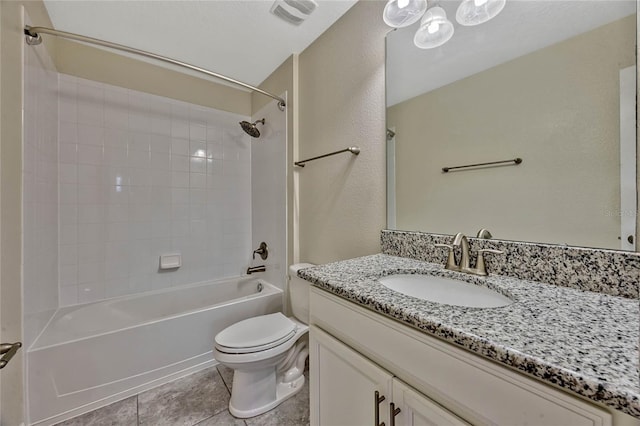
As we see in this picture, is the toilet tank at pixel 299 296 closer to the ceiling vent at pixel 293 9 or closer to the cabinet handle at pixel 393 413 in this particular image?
the cabinet handle at pixel 393 413

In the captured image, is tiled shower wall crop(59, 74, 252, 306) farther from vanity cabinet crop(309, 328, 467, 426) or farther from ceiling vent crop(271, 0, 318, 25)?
vanity cabinet crop(309, 328, 467, 426)

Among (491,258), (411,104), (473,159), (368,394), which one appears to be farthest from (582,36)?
(368,394)

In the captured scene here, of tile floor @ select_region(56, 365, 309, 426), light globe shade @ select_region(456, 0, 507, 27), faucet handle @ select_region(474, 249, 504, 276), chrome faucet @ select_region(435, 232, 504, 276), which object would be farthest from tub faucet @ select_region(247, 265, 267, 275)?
light globe shade @ select_region(456, 0, 507, 27)

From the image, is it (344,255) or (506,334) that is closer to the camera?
(506,334)

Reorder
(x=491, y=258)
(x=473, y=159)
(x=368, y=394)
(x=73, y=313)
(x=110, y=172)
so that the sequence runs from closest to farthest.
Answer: (x=368, y=394)
(x=491, y=258)
(x=473, y=159)
(x=73, y=313)
(x=110, y=172)

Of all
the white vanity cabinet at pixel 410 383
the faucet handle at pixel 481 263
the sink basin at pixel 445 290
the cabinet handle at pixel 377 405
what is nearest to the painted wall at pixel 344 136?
the sink basin at pixel 445 290

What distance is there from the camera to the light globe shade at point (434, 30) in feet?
3.45

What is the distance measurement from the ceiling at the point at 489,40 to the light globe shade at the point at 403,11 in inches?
4.8

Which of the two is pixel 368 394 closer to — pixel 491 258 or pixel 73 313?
pixel 491 258

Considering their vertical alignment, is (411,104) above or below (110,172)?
above

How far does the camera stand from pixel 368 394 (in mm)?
688

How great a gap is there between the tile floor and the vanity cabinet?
567mm

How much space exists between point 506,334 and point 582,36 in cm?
95

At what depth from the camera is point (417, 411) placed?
22.1 inches
